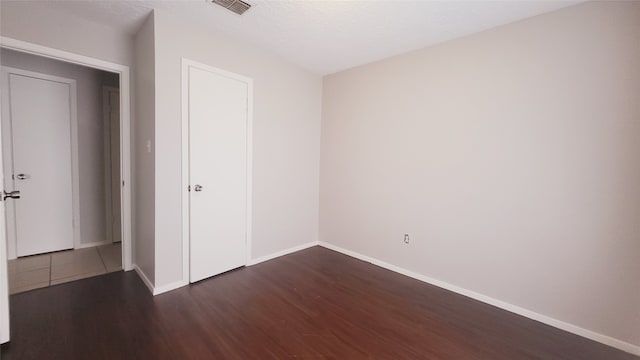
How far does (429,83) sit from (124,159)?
3220 mm

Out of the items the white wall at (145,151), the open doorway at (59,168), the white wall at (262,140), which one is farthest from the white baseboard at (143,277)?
the open doorway at (59,168)

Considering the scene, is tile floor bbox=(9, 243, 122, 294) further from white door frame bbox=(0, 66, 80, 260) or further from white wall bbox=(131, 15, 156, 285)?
white wall bbox=(131, 15, 156, 285)

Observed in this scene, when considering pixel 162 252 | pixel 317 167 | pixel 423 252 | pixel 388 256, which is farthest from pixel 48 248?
pixel 423 252

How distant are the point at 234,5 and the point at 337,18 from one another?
2.76 ft

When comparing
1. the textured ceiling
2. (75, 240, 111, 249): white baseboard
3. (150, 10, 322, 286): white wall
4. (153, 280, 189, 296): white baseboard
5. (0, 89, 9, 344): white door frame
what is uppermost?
the textured ceiling

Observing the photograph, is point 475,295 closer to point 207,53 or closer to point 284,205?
point 284,205

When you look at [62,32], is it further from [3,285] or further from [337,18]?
[337,18]

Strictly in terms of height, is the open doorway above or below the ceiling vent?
below

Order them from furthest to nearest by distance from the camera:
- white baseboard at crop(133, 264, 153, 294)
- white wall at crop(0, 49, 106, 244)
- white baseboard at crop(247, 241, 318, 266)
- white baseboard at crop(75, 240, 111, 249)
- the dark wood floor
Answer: white baseboard at crop(75, 240, 111, 249), white wall at crop(0, 49, 106, 244), white baseboard at crop(247, 241, 318, 266), white baseboard at crop(133, 264, 153, 294), the dark wood floor

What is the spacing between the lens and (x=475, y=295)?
8.16ft

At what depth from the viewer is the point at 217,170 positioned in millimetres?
2721

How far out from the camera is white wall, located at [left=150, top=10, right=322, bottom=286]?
2.34 m

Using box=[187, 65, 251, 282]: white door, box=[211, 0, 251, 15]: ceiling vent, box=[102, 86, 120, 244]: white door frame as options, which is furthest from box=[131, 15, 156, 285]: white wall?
box=[102, 86, 120, 244]: white door frame

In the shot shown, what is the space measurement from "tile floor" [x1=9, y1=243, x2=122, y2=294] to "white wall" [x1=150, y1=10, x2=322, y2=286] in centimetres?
103
